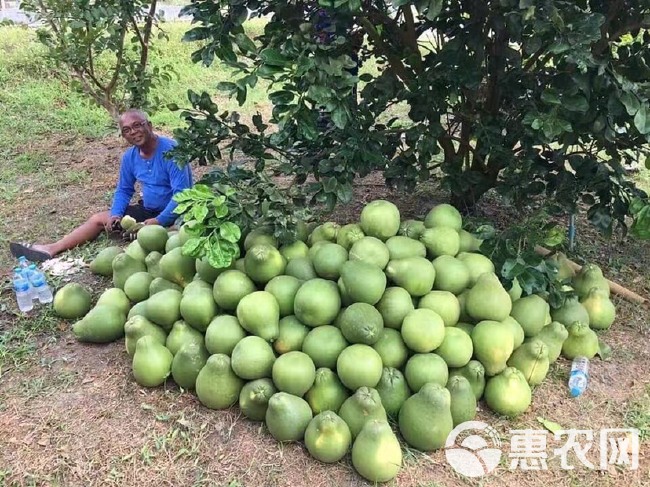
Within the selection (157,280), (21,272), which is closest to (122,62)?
(21,272)

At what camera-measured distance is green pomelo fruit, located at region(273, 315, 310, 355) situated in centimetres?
288

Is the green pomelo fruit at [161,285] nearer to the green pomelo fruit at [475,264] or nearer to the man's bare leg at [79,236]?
the green pomelo fruit at [475,264]

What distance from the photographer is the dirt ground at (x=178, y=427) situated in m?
2.61

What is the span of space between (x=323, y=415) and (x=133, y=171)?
124 inches

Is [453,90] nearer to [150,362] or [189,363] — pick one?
[189,363]

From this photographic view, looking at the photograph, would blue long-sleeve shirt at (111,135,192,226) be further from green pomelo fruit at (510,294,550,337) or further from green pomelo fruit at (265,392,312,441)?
green pomelo fruit at (510,294,550,337)

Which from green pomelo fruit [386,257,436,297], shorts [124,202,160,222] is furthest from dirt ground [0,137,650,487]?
shorts [124,202,160,222]

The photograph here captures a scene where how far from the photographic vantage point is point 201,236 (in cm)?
296

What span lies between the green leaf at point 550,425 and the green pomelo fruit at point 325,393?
0.96 meters

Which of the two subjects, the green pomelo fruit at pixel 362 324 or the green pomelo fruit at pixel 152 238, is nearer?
the green pomelo fruit at pixel 362 324

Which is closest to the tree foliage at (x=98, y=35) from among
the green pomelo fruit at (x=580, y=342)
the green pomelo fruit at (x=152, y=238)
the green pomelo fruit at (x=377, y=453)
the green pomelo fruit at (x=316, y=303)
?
the green pomelo fruit at (x=152, y=238)

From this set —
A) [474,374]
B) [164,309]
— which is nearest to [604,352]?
[474,374]

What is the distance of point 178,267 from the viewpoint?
10.9 ft

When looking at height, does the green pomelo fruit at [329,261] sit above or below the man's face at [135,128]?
below
